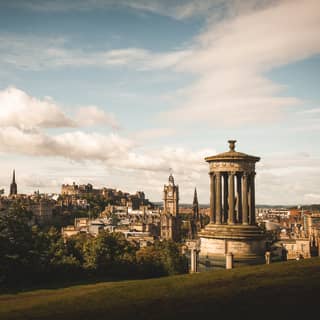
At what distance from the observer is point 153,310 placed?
14.3 m

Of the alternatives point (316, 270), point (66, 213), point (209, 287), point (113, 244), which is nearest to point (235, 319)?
point (209, 287)

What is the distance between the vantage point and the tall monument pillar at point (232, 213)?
2269 centimetres

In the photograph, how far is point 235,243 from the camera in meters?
22.6

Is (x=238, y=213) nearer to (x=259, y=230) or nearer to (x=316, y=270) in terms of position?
(x=259, y=230)

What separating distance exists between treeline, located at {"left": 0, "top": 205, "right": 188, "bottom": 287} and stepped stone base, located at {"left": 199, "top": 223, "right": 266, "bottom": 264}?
14.3m

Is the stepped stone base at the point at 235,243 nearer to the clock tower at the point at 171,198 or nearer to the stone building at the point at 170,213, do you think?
the stone building at the point at 170,213

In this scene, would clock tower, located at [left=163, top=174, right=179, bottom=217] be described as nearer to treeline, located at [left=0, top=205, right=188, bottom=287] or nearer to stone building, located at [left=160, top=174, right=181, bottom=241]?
stone building, located at [left=160, top=174, right=181, bottom=241]

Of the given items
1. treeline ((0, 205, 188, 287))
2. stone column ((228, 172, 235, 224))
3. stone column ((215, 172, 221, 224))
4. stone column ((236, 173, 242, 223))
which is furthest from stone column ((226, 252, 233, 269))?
treeline ((0, 205, 188, 287))

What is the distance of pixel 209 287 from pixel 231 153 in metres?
9.26

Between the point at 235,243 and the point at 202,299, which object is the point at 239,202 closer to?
the point at 235,243

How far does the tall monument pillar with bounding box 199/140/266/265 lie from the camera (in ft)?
74.4

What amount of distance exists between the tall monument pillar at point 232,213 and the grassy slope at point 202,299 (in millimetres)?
2848

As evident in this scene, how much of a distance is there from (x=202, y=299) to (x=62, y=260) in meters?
22.4

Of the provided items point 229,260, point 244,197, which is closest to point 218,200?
point 244,197
